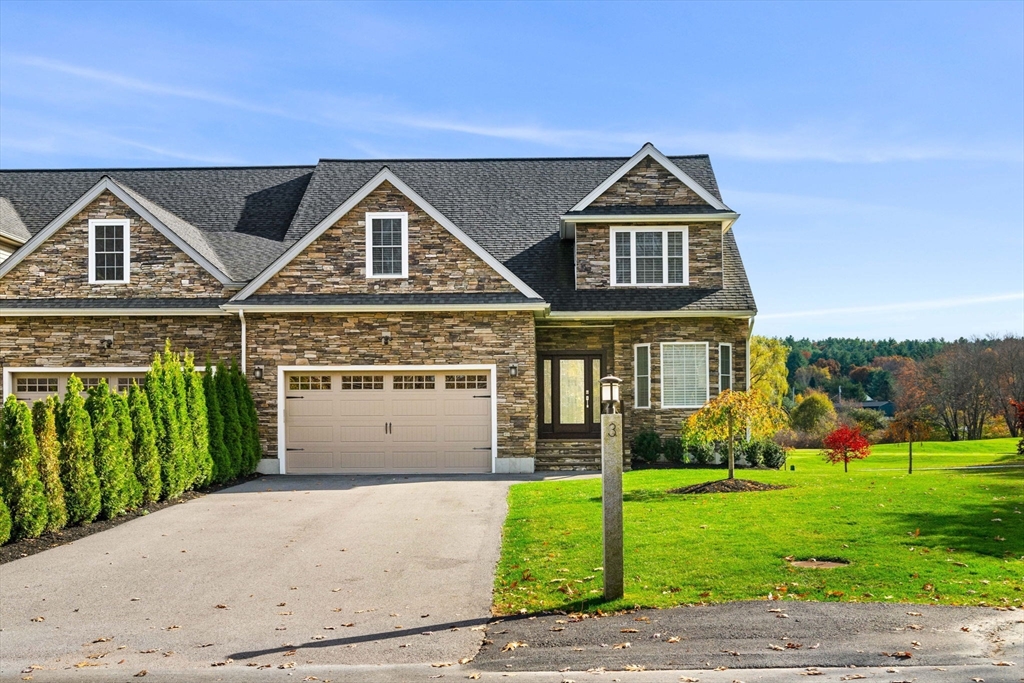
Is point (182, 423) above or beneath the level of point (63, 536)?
above

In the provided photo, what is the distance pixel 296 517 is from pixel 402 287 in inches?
289

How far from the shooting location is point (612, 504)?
8805 mm

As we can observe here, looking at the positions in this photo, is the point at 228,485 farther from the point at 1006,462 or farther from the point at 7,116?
the point at 1006,462

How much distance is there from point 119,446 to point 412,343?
7.30 metres

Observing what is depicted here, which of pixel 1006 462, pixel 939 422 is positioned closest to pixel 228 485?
pixel 1006 462

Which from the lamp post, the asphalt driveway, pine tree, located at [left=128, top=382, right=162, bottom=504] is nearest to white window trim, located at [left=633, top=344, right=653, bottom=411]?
the asphalt driveway

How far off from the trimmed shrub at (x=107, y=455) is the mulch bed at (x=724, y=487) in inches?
347

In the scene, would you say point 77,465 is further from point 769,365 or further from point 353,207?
point 769,365

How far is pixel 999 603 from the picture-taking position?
27.3 ft

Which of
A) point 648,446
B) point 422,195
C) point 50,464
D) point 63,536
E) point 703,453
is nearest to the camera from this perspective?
point 63,536

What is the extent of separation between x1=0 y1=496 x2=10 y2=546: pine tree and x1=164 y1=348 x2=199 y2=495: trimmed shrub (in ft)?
15.4

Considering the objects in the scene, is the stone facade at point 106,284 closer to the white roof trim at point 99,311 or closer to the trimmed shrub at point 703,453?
the white roof trim at point 99,311

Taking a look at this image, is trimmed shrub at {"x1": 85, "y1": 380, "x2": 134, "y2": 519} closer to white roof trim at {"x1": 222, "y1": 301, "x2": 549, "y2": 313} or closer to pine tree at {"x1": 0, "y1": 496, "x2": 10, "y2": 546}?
pine tree at {"x1": 0, "y1": 496, "x2": 10, "y2": 546}

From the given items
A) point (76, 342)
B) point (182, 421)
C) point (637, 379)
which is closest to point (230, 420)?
point (182, 421)
